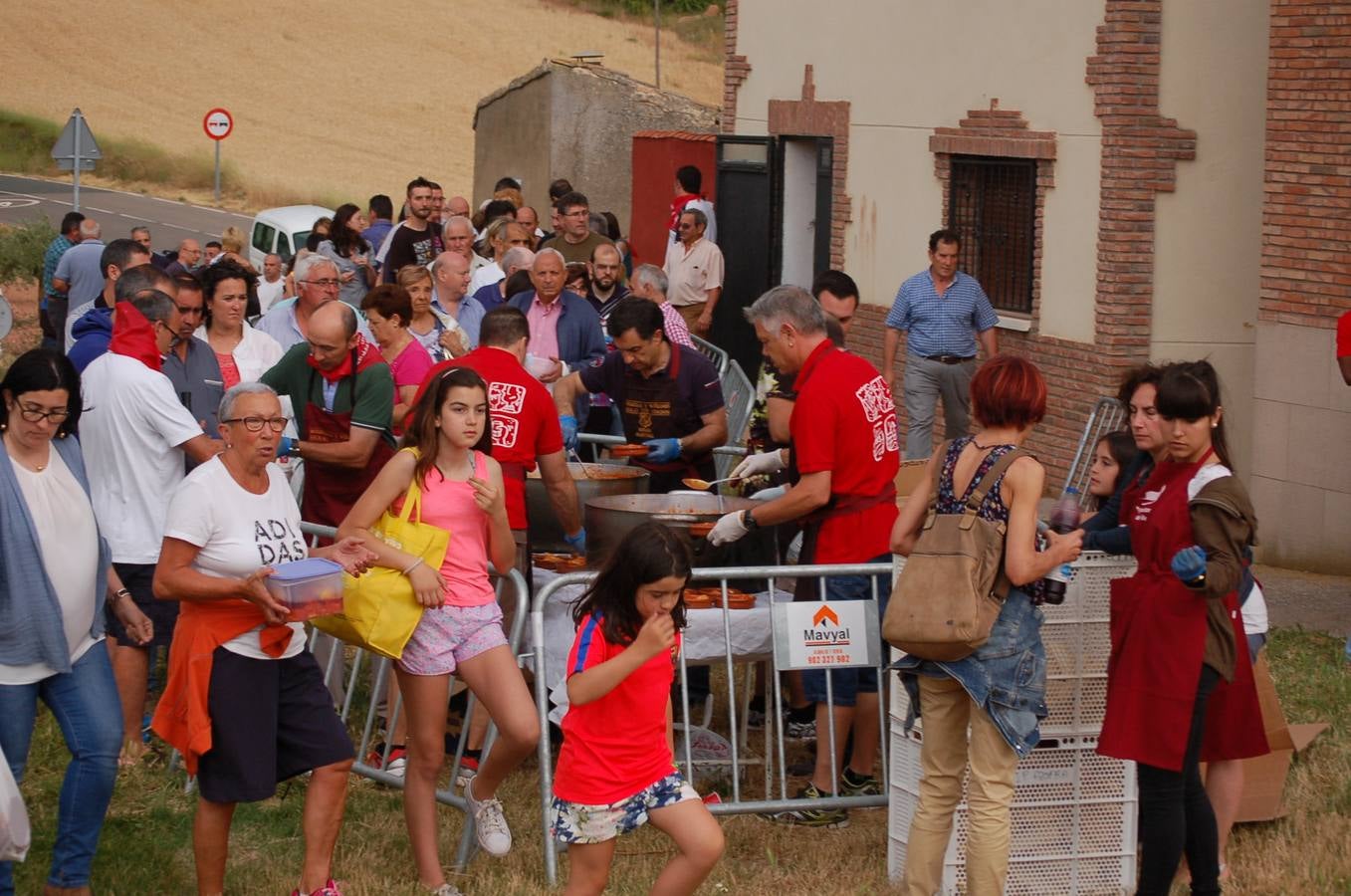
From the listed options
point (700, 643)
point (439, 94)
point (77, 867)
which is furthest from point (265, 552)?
point (439, 94)

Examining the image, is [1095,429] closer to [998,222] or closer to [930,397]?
[930,397]

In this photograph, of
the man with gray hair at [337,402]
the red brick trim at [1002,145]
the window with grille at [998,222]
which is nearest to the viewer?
the man with gray hair at [337,402]

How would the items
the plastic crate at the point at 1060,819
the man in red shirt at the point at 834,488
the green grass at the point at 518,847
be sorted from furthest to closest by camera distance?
the man in red shirt at the point at 834,488, the green grass at the point at 518,847, the plastic crate at the point at 1060,819

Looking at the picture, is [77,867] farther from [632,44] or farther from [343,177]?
[632,44]

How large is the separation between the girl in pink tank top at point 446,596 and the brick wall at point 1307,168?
6919 millimetres

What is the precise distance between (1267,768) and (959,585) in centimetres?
193

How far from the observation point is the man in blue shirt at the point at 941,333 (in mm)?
12758

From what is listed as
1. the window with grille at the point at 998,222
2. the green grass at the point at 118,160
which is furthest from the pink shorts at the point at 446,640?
the green grass at the point at 118,160

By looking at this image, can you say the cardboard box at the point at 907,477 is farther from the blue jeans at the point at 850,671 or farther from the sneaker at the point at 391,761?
the sneaker at the point at 391,761

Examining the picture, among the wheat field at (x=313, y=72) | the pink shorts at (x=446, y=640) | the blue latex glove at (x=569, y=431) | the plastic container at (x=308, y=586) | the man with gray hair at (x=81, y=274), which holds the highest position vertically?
the wheat field at (x=313, y=72)

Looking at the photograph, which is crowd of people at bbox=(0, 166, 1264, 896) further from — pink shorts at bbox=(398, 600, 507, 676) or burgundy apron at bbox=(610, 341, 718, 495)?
burgundy apron at bbox=(610, 341, 718, 495)

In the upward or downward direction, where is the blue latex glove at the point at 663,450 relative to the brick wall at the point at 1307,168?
downward

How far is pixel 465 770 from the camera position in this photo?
22.1ft

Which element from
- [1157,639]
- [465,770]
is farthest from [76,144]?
[1157,639]
